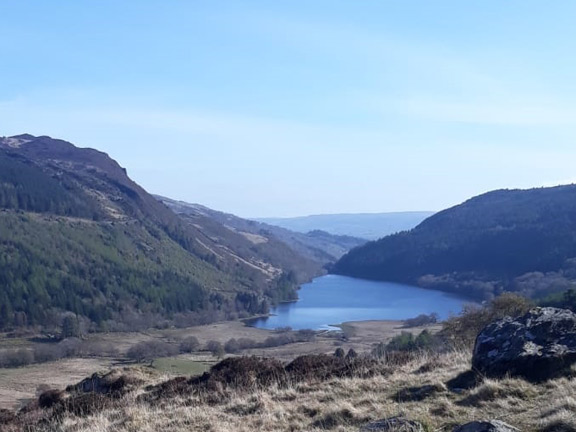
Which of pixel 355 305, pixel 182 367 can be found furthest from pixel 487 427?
pixel 355 305

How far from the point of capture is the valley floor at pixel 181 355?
49.2 m

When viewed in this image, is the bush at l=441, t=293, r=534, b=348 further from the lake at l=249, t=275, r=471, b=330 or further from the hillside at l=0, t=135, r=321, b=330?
the hillside at l=0, t=135, r=321, b=330

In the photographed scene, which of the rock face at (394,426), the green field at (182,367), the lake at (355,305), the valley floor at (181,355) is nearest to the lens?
the rock face at (394,426)

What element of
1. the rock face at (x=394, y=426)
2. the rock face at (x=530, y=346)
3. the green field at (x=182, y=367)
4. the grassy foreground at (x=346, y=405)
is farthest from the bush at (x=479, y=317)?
the rock face at (x=394, y=426)

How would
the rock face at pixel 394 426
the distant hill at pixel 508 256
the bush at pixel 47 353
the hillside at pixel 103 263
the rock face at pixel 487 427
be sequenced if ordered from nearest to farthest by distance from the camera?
the rock face at pixel 487 427 < the rock face at pixel 394 426 < the bush at pixel 47 353 < the hillside at pixel 103 263 < the distant hill at pixel 508 256

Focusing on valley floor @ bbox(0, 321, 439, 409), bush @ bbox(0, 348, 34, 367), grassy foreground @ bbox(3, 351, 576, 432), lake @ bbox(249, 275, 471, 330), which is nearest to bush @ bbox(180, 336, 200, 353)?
valley floor @ bbox(0, 321, 439, 409)

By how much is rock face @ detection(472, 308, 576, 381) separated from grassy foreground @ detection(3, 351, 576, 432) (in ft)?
1.53

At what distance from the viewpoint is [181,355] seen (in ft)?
243

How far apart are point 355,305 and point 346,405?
5061 inches

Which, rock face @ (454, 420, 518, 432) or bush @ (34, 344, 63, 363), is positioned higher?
rock face @ (454, 420, 518, 432)

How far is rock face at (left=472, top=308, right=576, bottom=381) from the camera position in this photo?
34.8 feet

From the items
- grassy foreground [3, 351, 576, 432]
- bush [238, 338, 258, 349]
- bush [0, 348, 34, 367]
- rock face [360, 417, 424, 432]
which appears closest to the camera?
rock face [360, 417, 424, 432]

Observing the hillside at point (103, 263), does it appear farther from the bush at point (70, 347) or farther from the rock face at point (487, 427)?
the rock face at point (487, 427)

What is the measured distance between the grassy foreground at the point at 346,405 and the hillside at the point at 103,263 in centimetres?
9654
